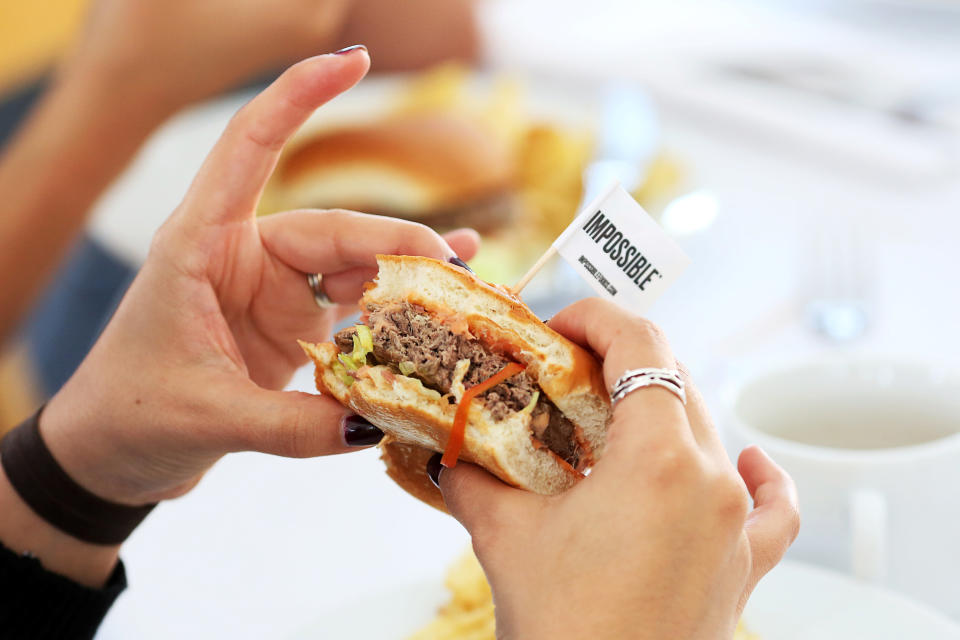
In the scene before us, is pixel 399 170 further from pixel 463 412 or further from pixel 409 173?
pixel 463 412

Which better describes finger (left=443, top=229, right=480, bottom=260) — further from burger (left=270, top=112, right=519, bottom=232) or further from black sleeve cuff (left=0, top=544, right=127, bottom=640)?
burger (left=270, top=112, right=519, bottom=232)

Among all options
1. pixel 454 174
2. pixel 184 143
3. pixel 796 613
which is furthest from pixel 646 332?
pixel 184 143

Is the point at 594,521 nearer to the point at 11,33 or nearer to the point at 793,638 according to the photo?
the point at 793,638

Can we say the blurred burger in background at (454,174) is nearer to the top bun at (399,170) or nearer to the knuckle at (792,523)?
the top bun at (399,170)

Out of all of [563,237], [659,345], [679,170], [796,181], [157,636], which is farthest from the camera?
[796,181]

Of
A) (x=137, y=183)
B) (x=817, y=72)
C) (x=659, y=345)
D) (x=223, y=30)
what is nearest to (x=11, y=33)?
(x=137, y=183)
